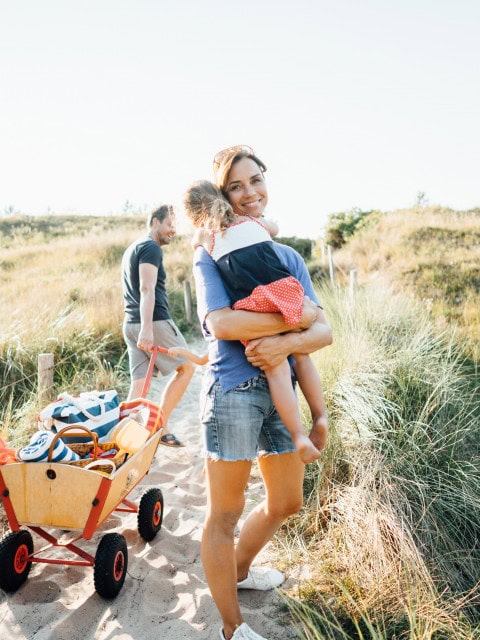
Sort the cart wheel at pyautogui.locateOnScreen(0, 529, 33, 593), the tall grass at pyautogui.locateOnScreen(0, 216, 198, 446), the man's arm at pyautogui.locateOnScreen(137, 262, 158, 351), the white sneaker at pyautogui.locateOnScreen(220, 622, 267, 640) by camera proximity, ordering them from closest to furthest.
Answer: the white sneaker at pyautogui.locateOnScreen(220, 622, 267, 640) < the cart wheel at pyautogui.locateOnScreen(0, 529, 33, 593) < the man's arm at pyautogui.locateOnScreen(137, 262, 158, 351) < the tall grass at pyautogui.locateOnScreen(0, 216, 198, 446)

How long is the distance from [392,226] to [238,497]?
17071mm

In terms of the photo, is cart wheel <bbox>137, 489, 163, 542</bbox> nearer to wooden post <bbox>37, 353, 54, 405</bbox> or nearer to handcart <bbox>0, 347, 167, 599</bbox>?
handcart <bbox>0, 347, 167, 599</bbox>

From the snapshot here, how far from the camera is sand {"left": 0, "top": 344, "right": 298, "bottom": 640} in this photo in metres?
2.64

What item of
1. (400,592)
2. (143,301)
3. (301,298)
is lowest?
(400,592)

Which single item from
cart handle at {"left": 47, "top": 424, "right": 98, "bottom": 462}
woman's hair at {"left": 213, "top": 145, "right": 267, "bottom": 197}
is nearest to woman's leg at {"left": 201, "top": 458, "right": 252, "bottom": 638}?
cart handle at {"left": 47, "top": 424, "right": 98, "bottom": 462}

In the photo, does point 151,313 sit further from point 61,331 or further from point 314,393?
point 61,331

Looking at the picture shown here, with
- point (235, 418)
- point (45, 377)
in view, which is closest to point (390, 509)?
point (235, 418)

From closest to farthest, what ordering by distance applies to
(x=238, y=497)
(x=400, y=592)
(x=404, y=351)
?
(x=238, y=497), (x=400, y=592), (x=404, y=351)

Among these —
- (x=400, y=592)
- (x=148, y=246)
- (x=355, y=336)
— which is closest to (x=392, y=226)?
(x=355, y=336)

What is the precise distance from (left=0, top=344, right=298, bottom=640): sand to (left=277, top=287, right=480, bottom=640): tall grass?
0.28 m

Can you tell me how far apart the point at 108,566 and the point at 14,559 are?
539mm

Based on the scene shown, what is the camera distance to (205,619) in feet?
8.96

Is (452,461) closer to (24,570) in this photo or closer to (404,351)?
(404,351)

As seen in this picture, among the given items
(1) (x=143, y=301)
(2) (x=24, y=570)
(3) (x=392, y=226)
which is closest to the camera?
(2) (x=24, y=570)
